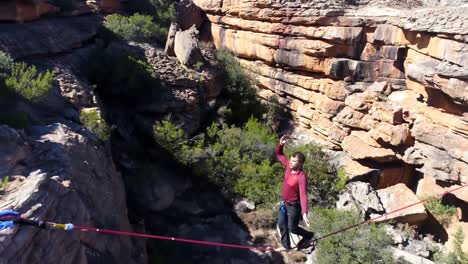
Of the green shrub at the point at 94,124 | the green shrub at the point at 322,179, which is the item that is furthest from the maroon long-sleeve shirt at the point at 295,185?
the green shrub at the point at 322,179

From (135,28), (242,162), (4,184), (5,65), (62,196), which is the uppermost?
(5,65)

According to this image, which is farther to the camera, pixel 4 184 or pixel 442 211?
pixel 442 211

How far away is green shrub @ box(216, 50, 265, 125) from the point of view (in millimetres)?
18328

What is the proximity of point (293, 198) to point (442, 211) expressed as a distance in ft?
28.3

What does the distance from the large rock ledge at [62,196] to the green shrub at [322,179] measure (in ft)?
24.4

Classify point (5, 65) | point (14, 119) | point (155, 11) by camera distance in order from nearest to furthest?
point (14, 119) → point (5, 65) → point (155, 11)

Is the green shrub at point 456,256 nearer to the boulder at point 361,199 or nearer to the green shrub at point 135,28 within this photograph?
the boulder at point 361,199

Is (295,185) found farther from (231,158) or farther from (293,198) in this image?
(231,158)

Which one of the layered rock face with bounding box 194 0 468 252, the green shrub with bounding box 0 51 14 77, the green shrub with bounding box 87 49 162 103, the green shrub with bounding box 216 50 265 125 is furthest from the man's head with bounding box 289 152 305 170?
the green shrub with bounding box 216 50 265 125

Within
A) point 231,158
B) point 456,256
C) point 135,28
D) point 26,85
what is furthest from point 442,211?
point 135,28

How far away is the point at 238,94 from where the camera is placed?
18516 mm

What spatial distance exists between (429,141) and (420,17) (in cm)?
391

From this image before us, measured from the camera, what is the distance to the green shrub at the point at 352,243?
1127 cm

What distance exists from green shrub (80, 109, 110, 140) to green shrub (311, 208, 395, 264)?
249 inches
